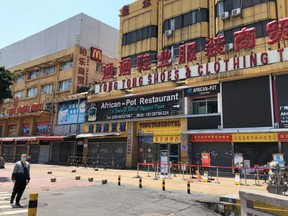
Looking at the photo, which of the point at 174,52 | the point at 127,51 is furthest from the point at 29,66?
the point at 174,52

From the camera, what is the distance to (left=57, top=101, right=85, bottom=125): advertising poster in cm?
3425

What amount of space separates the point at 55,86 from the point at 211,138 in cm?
2643

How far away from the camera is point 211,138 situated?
22719mm

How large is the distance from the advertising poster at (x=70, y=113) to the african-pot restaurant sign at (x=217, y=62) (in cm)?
617

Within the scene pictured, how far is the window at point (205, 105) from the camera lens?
77.3 ft

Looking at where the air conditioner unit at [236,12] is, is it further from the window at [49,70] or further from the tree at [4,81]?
the window at [49,70]

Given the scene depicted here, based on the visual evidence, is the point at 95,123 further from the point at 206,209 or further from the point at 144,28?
the point at 206,209

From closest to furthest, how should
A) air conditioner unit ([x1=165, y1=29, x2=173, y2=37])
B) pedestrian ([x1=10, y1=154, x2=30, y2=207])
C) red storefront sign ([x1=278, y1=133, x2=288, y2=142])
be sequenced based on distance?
pedestrian ([x1=10, y1=154, x2=30, y2=207]) < red storefront sign ([x1=278, y1=133, x2=288, y2=142]) < air conditioner unit ([x1=165, y1=29, x2=173, y2=37])

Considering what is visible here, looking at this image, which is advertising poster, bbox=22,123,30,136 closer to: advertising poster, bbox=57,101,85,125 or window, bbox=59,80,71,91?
advertising poster, bbox=57,101,85,125

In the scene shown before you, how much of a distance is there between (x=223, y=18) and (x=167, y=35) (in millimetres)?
6585

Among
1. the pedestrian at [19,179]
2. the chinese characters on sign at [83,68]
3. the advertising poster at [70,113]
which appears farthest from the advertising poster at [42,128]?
the pedestrian at [19,179]

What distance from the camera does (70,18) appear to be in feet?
139

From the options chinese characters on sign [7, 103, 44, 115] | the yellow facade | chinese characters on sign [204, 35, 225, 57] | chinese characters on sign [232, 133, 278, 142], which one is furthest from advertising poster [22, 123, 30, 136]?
chinese characters on sign [232, 133, 278, 142]

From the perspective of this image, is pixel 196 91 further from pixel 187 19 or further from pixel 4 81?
pixel 4 81
